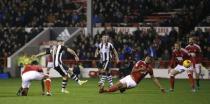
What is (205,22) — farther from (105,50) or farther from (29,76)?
(29,76)

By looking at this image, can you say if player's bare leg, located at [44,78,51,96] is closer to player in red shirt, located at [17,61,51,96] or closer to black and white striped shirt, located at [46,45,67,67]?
player in red shirt, located at [17,61,51,96]

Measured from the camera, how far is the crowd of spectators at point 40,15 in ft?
148

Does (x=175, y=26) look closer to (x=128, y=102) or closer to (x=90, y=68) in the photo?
(x=90, y=68)

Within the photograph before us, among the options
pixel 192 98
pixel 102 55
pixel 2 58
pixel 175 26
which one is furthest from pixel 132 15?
pixel 192 98

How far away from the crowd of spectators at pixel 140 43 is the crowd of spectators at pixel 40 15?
371 cm

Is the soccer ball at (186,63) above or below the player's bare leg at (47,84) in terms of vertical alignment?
above

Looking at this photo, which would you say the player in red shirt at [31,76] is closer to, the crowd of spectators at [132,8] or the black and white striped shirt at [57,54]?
the black and white striped shirt at [57,54]

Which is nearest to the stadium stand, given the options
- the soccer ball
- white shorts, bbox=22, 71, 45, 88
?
the soccer ball

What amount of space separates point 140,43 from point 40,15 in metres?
9.42

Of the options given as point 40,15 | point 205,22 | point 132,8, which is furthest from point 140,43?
point 40,15

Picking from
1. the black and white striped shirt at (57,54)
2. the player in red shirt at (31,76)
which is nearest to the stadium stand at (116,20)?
the black and white striped shirt at (57,54)

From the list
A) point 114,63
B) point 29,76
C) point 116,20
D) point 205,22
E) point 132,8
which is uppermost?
point 132,8

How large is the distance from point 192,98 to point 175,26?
2035 cm

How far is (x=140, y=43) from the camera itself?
39375 mm
